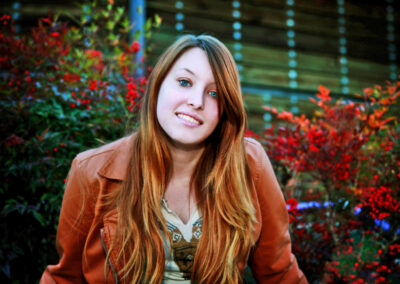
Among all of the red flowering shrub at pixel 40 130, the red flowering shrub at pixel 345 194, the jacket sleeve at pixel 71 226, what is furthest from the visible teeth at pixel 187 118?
the red flowering shrub at pixel 345 194

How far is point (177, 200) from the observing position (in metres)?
1.87

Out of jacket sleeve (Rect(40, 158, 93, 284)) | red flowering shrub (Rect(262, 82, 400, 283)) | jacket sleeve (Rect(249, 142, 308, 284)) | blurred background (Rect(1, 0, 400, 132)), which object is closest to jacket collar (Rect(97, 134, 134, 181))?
jacket sleeve (Rect(40, 158, 93, 284))

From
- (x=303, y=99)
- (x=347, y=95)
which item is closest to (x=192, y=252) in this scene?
(x=303, y=99)

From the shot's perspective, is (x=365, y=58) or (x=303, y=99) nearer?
(x=303, y=99)

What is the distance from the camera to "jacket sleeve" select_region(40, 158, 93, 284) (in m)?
1.69

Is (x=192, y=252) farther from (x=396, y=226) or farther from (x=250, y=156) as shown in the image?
(x=396, y=226)

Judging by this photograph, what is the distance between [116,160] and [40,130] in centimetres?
81

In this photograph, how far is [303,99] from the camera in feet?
18.7

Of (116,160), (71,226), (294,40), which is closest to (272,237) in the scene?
(116,160)

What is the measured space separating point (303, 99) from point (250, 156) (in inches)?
159

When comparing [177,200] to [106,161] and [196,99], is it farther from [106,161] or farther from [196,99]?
[196,99]

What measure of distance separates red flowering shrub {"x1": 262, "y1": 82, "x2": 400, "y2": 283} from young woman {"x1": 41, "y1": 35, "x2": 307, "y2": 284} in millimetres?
439

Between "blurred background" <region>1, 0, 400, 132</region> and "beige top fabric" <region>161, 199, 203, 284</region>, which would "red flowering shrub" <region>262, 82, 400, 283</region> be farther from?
"blurred background" <region>1, 0, 400, 132</region>

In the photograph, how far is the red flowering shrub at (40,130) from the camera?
218 cm
